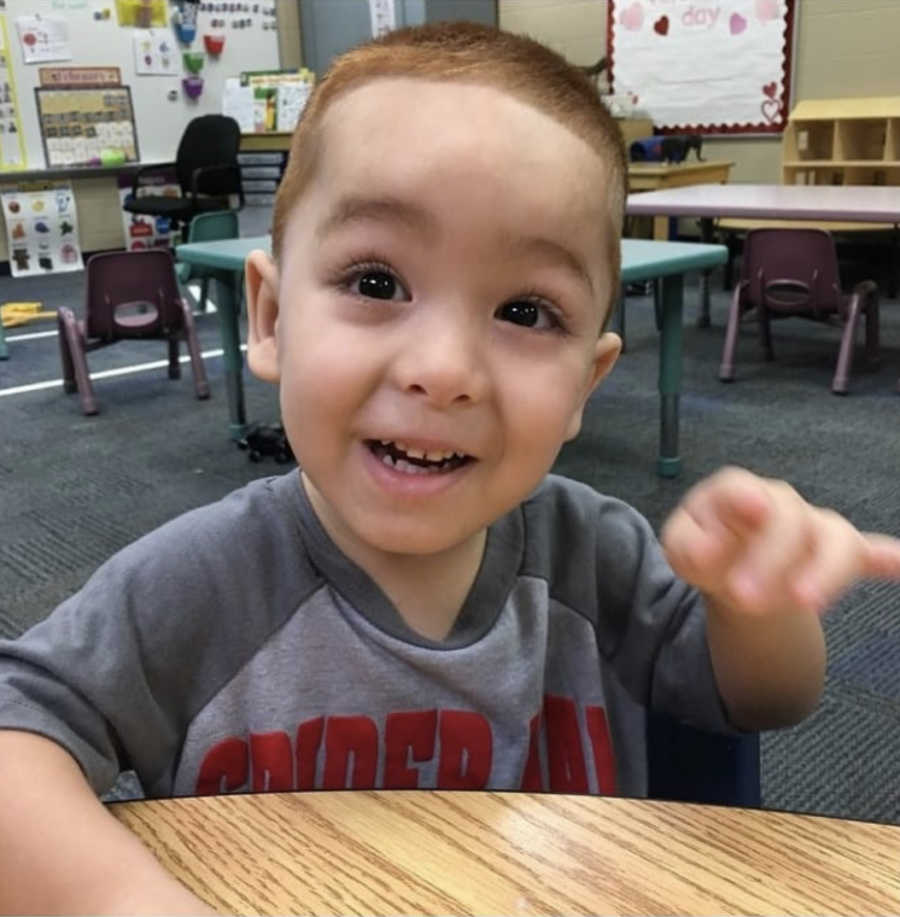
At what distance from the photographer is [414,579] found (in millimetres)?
677

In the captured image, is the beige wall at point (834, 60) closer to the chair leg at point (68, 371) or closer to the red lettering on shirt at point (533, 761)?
the chair leg at point (68, 371)

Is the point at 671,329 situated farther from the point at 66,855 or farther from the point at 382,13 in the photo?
the point at 382,13

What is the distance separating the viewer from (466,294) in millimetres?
538

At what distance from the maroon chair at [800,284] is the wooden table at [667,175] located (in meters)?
1.63

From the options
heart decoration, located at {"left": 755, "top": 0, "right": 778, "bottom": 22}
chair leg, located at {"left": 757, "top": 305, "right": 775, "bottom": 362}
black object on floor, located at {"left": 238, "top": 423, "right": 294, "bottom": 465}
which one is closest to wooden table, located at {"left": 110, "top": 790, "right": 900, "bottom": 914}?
black object on floor, located at {"left": 238, "top": 423, "right": 294, "bottom": 465}

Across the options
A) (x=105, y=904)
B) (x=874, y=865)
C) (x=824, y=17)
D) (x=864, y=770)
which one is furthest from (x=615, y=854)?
(x=824, y=17)

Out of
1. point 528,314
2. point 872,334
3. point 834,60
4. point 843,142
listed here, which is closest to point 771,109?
point 834,60

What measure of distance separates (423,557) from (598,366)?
0.17 metres

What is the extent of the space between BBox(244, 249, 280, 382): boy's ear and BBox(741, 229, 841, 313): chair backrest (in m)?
2.84

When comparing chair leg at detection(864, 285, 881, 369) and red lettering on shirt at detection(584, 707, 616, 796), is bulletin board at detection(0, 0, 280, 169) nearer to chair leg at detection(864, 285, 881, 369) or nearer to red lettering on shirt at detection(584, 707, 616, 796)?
chair leg at detection(864, 285, 881, 369)

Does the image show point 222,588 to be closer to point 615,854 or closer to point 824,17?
point 615,854

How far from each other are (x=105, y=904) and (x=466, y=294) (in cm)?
32

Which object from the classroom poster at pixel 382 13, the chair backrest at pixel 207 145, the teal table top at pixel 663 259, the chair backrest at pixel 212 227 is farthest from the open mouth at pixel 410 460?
the classroom poster at pixel 382 13

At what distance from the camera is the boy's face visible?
535 millimetres
